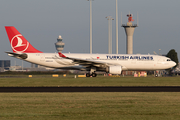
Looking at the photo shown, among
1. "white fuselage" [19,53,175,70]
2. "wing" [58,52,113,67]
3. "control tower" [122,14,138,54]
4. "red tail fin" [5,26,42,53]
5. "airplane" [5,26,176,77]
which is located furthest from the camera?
"control tower" [122,14,138,54]

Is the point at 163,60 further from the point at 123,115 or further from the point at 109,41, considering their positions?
the point at 109,41

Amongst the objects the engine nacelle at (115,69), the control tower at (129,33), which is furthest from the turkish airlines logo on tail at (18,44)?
the control tower at (129,33)

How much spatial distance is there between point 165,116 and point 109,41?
79.0m

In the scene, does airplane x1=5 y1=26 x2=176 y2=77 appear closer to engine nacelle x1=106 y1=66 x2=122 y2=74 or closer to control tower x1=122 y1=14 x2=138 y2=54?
engine nacelle x1=106 y1=66 x2=122 y2=74

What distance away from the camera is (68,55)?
4047 centimetres

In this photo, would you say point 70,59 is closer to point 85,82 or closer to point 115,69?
point 115,69

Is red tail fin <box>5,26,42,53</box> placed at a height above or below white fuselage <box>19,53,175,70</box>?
above

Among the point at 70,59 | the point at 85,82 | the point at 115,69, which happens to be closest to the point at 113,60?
the point at 115,69

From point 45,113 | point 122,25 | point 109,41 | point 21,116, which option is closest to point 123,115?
point 45,113

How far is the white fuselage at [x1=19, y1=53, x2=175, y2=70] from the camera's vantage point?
131 ft

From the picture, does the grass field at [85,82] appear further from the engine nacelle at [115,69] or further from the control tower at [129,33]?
the control tower at [129,33]

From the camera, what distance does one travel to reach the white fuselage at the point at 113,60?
3997cm

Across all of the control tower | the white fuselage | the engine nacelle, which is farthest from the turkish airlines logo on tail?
the control tower

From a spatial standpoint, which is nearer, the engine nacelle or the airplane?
the engine nacelle
